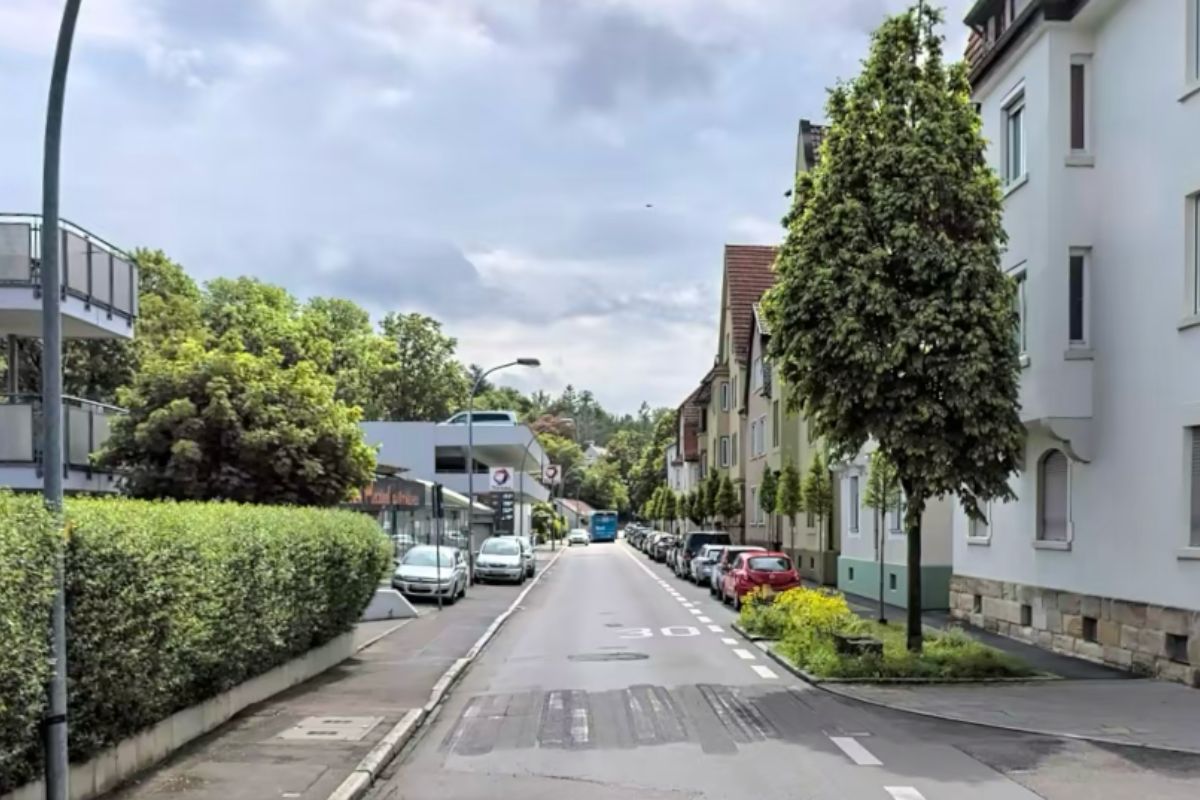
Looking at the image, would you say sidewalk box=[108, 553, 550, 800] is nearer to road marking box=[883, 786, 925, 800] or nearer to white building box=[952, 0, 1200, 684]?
road marking box=[883, 786, 925, 800]

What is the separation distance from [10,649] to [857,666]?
1106cm

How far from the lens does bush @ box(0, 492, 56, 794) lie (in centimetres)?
638

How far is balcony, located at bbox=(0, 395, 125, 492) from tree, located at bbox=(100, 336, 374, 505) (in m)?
0.99

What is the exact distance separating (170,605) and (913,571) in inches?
431

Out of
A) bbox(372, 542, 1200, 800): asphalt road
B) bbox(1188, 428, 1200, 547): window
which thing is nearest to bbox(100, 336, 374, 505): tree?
bbox(372, 542, 1200, 800): asphalt road

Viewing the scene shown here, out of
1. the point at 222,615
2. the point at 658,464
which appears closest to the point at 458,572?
the point at 222,615

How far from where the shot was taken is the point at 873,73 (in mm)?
16016

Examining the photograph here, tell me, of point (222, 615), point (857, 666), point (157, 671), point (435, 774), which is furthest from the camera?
point (857, 666)

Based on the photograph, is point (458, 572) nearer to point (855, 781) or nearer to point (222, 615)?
point (222, 615)

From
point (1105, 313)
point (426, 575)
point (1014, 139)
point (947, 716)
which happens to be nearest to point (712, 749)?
point (947, 716)

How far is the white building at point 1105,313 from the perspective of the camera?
14734 mm

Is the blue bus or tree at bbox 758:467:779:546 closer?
tree at bbox 758:467:779:546

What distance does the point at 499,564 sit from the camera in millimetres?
40188

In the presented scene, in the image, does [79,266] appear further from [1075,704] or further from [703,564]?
[703,564]
